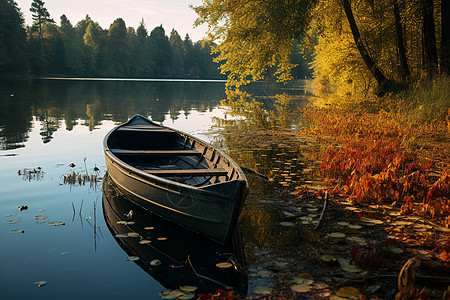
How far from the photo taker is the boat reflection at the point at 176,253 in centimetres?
390

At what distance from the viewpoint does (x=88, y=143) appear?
12359mm

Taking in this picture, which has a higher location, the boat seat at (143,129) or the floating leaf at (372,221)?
the boat seat at (143,129)

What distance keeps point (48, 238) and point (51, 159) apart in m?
5.51

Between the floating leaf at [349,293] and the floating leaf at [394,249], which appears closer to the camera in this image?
the floating leaf at [349,293]

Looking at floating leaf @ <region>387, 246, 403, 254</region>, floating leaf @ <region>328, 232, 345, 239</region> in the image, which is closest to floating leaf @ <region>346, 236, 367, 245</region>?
floating leaf @ <region>328, 232, 345, 239</region>

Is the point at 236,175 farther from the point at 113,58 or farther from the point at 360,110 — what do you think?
the point at 113,58

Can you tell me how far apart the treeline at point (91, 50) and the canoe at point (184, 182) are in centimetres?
4385

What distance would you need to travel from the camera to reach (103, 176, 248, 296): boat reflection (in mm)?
3900

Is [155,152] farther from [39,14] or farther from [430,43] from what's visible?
[39,14]

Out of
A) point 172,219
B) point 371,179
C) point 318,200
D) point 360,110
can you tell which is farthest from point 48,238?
point 360,110

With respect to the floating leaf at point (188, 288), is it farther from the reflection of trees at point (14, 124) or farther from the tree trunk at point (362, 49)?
the tree trunk at point (362, 49)

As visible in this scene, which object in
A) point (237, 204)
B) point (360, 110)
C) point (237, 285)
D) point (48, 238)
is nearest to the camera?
point (237, 285)

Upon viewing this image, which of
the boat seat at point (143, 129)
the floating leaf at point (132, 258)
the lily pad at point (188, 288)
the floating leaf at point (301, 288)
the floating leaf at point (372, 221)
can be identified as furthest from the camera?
the boat seat at point (143, 129)

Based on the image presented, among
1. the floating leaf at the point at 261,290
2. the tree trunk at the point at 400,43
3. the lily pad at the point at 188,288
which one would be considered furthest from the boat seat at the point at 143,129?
the tree trunk at the point at 400,43
